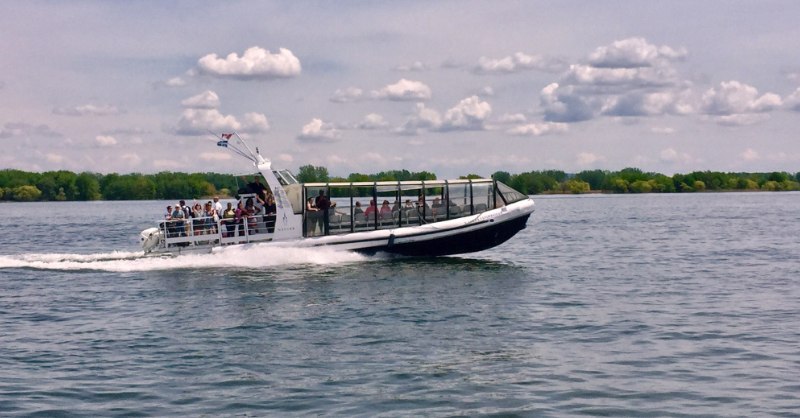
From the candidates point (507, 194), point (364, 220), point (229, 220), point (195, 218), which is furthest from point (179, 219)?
point (507, 194)

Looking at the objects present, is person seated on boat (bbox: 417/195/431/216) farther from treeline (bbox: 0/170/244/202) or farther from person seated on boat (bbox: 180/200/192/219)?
treeline (bbox: 0/170/244/202)

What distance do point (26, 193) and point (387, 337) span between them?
537 feet

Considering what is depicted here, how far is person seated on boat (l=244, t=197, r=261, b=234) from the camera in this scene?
88.1ft

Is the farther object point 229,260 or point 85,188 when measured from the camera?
point 85,188

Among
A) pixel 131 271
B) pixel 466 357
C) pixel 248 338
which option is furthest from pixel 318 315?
pixel 131 271

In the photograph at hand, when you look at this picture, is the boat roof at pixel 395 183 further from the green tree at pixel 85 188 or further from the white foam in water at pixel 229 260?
the green tree at pixel 85 188

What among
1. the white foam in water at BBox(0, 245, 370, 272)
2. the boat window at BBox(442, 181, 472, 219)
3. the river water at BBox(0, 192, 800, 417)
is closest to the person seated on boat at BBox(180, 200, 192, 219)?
the white foam in water at BBox(0, 245, 370, 272)

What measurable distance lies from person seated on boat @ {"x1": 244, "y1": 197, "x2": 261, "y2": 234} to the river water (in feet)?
3.43

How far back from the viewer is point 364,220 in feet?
90.7

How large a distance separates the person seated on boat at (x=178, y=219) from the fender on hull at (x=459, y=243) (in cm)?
647

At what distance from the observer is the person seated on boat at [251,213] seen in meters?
26.8

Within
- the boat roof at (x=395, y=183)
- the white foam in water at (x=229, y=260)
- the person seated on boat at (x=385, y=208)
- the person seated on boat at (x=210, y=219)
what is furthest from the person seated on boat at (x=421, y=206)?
the person seated on boat at (x=210, y=219)

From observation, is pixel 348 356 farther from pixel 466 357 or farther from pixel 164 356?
pixel 164 356

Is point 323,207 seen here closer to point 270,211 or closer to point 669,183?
point 270,211
